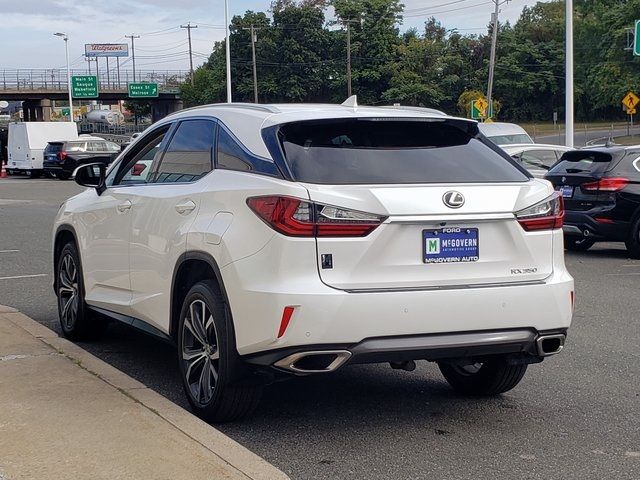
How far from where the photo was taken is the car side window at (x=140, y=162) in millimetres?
6669

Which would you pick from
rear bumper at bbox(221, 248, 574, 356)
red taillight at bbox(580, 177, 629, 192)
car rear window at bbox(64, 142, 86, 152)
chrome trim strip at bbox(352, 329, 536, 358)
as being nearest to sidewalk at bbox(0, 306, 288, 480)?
rear bumper at bbox(221, 248, 574, 356)

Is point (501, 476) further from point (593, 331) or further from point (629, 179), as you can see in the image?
point (629, 179)

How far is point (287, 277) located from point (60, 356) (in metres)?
2.55

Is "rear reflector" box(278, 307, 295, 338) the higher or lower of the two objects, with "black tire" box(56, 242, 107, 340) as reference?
higher

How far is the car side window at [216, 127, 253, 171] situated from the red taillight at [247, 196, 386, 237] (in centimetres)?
52

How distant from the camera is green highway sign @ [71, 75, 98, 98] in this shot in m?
84.1

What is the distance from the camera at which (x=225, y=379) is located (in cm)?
517

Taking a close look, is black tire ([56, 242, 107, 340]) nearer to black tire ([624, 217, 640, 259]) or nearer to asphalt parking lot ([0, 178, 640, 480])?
asphalt parking lot ([0, 178, 640, 480])

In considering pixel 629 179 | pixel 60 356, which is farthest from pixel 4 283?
pixel 629 179

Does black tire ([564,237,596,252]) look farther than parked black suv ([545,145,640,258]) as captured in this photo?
Yes

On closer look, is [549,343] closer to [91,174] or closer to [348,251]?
[348,251]

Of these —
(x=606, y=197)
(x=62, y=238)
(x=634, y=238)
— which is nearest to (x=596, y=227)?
(x=606, y=197)

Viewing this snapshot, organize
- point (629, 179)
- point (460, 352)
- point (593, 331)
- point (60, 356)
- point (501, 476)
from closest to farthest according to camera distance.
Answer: point (501, 476) → point (460, 352) → point (60, 356) → point (593, 331) → point (629, 179)

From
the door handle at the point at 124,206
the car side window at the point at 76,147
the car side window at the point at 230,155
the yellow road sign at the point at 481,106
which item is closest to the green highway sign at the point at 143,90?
the yellow road sign at the point at 481,106
